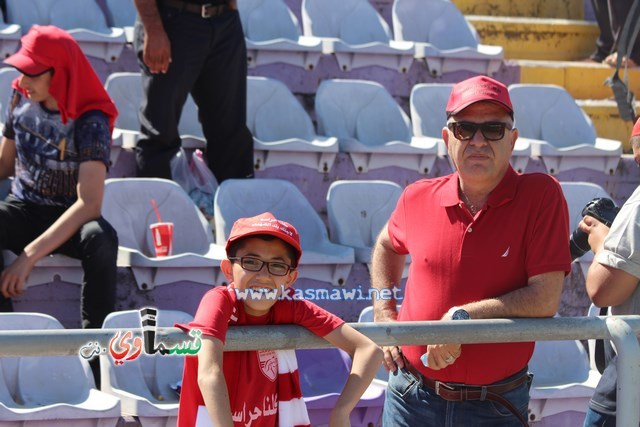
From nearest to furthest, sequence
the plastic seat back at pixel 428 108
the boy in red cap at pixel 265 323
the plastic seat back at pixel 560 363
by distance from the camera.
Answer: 1. the boy in red cap at pixel 265 323
2. the plastic seat back at pixel 560 363
3. the plastic seat back at pixel 428 108

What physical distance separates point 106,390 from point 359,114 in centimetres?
260

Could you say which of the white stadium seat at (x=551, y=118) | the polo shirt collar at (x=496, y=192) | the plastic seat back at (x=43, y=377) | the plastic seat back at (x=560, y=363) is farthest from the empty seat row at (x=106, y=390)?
the white stadium seat at (x=551, y=118)

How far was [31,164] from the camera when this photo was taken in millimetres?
4203

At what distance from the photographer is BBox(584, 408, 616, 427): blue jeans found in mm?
2900

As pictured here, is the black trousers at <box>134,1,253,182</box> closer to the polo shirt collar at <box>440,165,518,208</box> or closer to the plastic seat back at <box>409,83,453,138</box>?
the plastic seat back at <box>409,83,453,138</box>

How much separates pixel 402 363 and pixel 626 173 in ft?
11.5

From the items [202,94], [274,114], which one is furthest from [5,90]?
[274,114]

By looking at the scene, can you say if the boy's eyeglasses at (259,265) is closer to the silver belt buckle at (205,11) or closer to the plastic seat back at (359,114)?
the silver belt buckle at (205,11)

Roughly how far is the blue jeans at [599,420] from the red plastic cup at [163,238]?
2013mm

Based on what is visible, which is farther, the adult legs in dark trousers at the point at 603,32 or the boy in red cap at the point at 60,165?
the adult legs in dark trousers at the point at 603,32

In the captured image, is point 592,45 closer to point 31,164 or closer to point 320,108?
point 320,108

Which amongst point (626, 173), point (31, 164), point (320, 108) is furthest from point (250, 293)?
point (626, 173)

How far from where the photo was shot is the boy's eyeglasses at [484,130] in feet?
8.87

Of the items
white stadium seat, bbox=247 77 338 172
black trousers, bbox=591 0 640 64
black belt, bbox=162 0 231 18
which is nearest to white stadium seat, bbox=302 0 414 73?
white stadium seat, bbox=247 77 338 172
